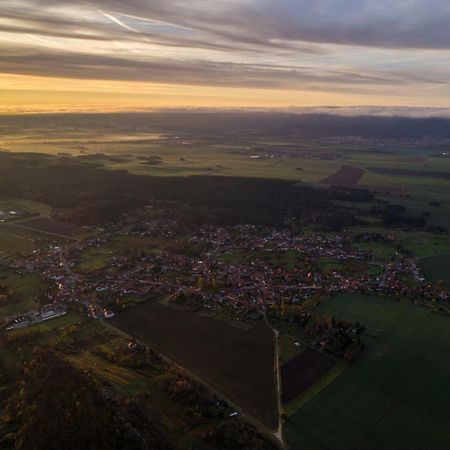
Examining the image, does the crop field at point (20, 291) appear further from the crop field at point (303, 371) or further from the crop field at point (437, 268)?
the crop field at point (437, 268)

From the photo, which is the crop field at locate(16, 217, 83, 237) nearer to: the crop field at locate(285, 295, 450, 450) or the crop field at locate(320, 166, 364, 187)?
the crop field at locate(285, 295, 450, 450)

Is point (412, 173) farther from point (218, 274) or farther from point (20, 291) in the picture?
point (20, 291)

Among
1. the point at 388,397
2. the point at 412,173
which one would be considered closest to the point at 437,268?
the point at 388,397

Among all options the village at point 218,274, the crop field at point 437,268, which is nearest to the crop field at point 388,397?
the village at point 218,274

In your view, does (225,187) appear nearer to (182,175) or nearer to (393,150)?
(182,175)

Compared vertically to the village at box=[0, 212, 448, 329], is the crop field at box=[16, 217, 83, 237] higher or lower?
lower

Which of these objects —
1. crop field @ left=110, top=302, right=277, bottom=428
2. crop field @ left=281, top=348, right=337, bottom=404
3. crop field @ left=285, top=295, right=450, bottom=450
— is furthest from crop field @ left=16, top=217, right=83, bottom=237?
crop field @ left=281, top=348, right=337, bottom=404
